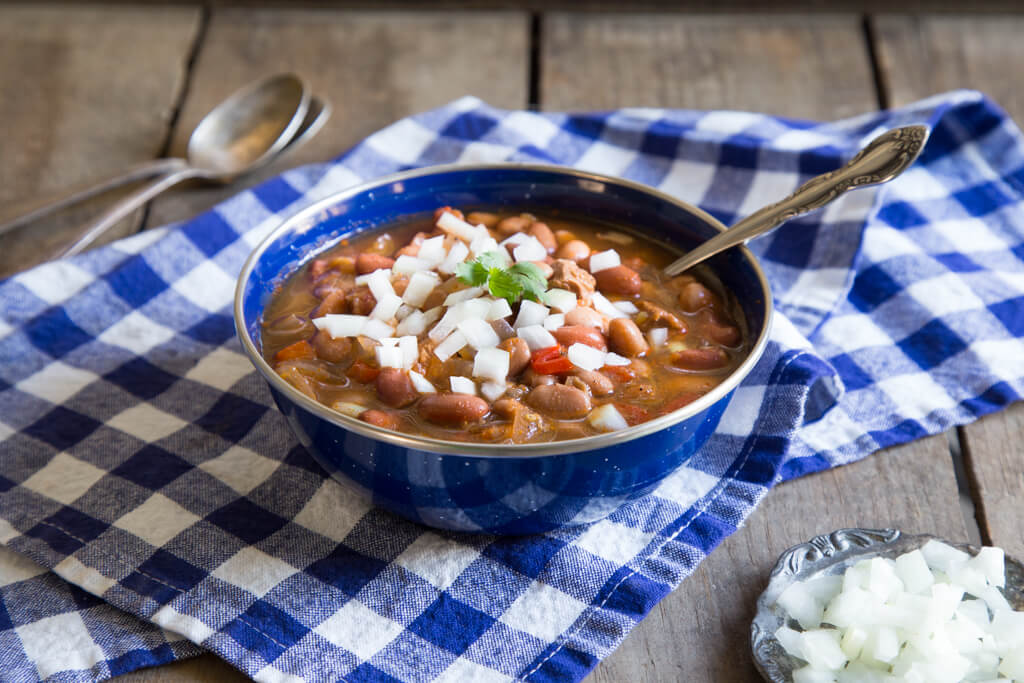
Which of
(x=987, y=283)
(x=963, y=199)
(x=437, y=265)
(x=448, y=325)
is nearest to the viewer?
(x=448, y=325)

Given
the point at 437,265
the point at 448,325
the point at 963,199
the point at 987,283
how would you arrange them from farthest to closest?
the point at 963,199
the point at 987,283
the point at 437,265
the point at 448,325

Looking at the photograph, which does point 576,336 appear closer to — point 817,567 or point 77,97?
point 817,567

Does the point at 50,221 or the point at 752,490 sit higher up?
the point at 50,221

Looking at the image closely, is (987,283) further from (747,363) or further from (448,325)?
(448,325)

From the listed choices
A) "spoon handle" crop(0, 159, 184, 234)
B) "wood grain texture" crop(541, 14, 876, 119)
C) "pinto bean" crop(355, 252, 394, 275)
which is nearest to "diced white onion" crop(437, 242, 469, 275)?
"pinto bean" crop(355, 252, 394, 275)

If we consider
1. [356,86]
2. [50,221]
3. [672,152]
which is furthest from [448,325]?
[356,86]

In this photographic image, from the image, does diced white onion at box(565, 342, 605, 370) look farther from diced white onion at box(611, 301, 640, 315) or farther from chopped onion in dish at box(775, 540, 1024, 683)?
chopped onion in dish at box(775, 540, 1024, 683)

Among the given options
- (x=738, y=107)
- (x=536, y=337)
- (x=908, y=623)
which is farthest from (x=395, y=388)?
(x=738, y=107)
